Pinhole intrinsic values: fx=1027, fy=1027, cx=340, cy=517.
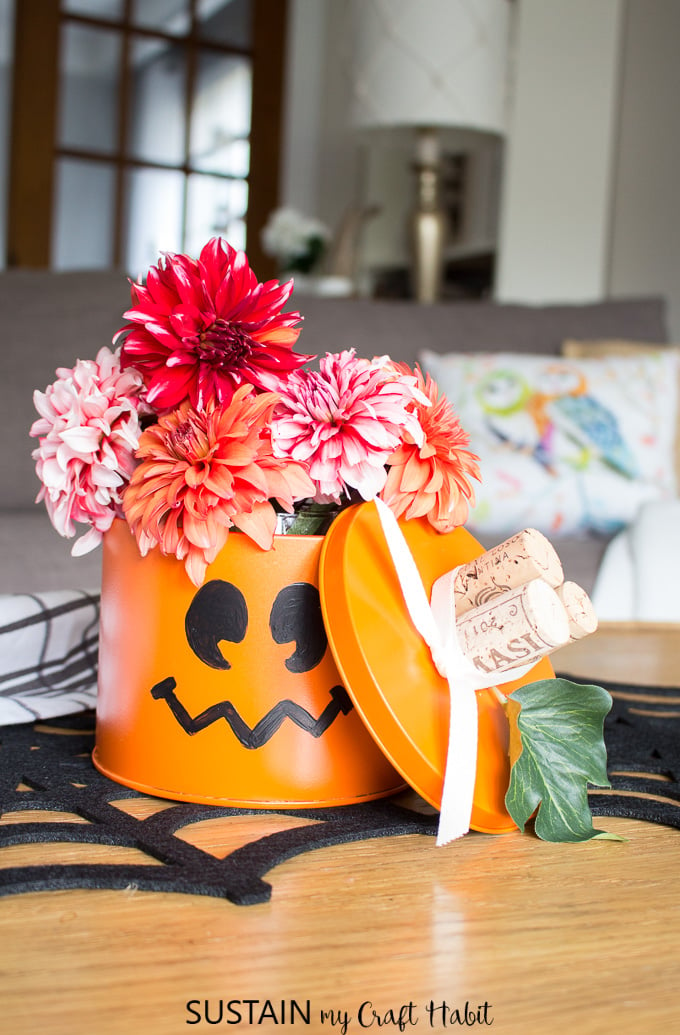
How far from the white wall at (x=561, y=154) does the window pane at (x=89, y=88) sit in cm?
155

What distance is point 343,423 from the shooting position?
0.52m

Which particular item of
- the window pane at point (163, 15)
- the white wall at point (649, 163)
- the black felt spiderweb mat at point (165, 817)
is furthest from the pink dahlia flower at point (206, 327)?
the window pane at point (163, 15)

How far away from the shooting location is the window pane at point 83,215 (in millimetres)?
3926

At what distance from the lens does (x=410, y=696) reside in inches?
19.6

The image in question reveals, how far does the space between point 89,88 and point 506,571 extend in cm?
397

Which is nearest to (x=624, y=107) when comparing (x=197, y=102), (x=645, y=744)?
(x=197, y=102)

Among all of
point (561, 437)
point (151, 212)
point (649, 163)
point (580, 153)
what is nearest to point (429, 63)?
point (561, 437)

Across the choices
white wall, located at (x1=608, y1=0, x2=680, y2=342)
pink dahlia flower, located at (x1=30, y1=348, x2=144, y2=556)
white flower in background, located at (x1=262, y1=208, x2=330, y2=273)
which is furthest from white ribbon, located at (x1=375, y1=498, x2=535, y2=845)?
white wall, located at (x1=608, y1=0, x2=680, y2=342)

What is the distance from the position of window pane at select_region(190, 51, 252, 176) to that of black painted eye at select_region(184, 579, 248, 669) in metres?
3.94

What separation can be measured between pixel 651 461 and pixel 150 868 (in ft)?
5.97

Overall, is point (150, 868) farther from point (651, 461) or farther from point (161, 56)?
point (161, 56)

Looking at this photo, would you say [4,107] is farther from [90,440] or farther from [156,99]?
[90,440]

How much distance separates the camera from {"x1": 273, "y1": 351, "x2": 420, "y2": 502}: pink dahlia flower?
510 mm

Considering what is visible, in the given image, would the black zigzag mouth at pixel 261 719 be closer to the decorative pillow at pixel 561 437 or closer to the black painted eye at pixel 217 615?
the black painted eye at pixel 217 615
